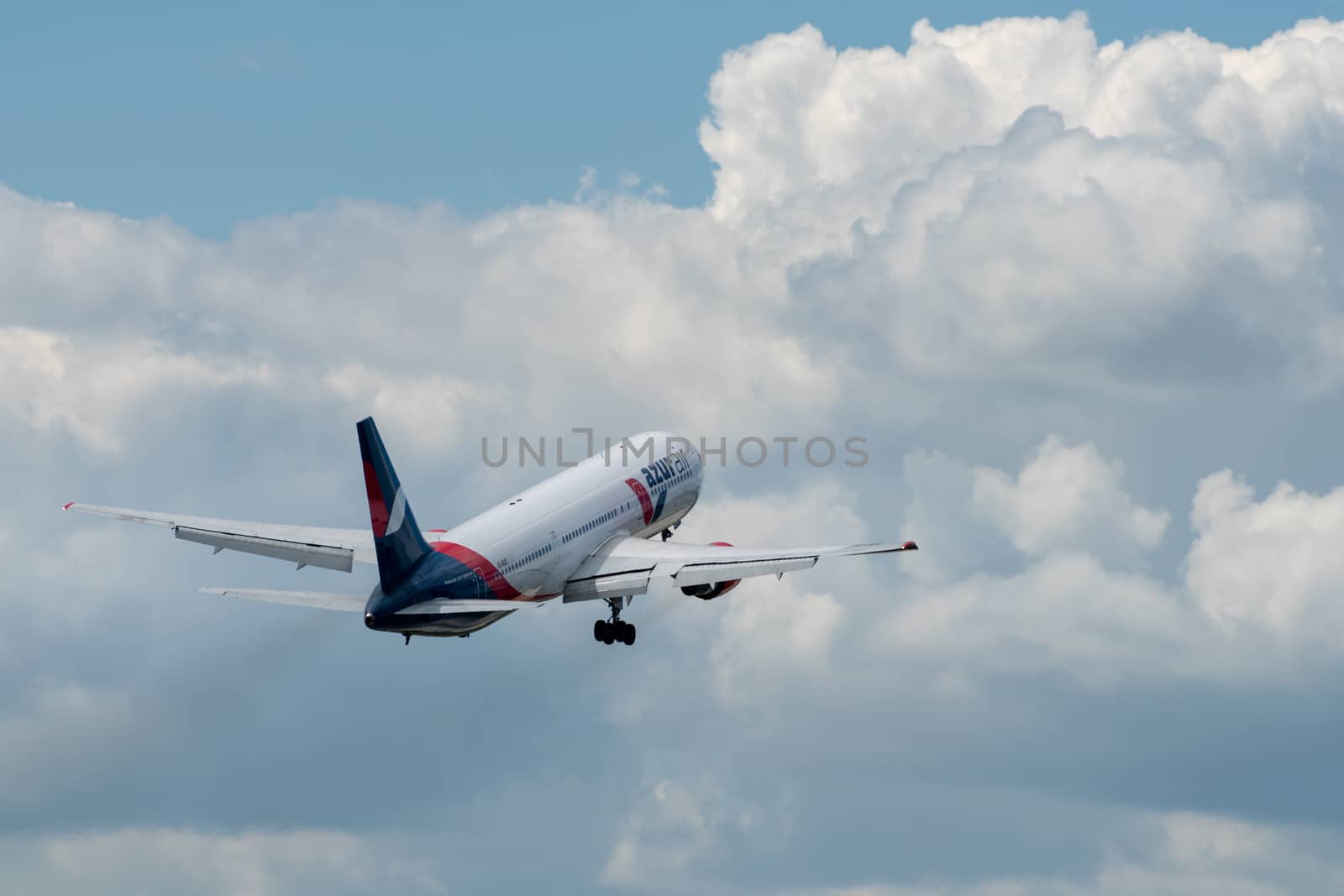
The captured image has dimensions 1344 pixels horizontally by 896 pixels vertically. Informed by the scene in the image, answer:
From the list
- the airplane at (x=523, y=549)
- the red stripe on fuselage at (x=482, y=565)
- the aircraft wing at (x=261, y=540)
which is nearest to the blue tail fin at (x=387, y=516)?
the airplane at (x=523, y=549)

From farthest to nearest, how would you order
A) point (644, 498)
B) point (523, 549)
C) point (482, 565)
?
point (644, 498) → point (523, 549) → point (482, 565)

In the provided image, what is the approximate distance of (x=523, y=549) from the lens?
83.9m

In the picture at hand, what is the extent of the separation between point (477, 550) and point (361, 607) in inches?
220

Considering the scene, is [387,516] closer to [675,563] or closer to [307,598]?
[307,598]

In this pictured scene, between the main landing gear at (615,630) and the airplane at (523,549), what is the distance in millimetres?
52

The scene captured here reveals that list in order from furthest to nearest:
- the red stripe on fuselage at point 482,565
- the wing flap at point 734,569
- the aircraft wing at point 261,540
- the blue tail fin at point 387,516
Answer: the aircraft wing at point 261,540
the wing flap at point 734,569
the red stripe on fuselage at point 482,565
the blue tail fin at point 387,516

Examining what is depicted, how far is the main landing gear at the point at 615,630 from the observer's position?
297ft

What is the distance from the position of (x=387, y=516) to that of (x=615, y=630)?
1794 centimetres

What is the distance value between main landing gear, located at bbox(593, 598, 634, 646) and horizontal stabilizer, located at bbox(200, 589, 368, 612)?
1514 centimetres

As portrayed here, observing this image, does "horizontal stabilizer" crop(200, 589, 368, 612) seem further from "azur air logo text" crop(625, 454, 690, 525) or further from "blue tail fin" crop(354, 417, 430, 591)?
"azur air logo text" crop(625, 454, 690, 525)

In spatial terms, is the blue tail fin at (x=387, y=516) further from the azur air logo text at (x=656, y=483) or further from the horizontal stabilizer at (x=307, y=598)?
the azur air logo text at (x=656, y=483)

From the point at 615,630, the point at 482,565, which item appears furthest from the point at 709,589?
the point at 482,565

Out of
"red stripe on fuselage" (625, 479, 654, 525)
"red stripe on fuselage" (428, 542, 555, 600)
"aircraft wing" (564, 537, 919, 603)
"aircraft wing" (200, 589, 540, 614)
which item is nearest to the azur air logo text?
"red stripe on fuselage" (625, 479, 654, 525)

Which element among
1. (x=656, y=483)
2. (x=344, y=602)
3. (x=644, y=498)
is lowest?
(x=344, y=602)
